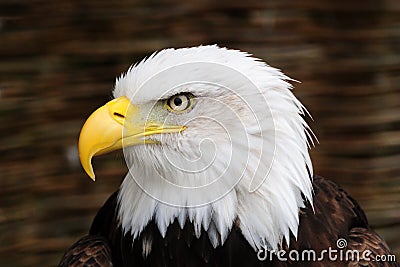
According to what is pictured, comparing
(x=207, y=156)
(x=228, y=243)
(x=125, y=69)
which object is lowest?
(x=228, y=243)

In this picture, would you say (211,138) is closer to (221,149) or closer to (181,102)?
(221,149)

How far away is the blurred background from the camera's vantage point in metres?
4.55

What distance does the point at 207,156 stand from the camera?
252 centimetres

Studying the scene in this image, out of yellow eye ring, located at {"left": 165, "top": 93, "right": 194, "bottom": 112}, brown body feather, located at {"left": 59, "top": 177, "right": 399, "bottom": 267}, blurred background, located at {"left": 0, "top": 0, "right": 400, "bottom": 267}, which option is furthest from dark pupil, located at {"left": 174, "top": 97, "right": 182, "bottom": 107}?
blurred background, located at {"left": 0, "top": 0, "right": 400, "bottom": 267}

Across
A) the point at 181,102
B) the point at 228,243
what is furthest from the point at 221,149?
the point at 228,243

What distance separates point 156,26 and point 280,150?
2230 mm

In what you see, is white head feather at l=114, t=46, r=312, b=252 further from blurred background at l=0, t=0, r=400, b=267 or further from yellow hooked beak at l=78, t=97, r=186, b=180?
blurred background at l=0, t=0, r=400, b=267

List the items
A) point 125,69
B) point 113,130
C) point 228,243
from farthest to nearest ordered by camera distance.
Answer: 1. point 125,69
2. point 228,243
3. point 113,130

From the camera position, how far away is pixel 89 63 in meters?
4.63

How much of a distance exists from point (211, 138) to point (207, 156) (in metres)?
0.06

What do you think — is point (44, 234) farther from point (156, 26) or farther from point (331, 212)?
point (331, 212)

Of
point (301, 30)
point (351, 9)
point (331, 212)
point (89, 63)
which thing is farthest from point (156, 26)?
point (331, 212)

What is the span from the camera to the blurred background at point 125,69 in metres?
4.55

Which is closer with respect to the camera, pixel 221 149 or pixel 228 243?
pixel 221 149
